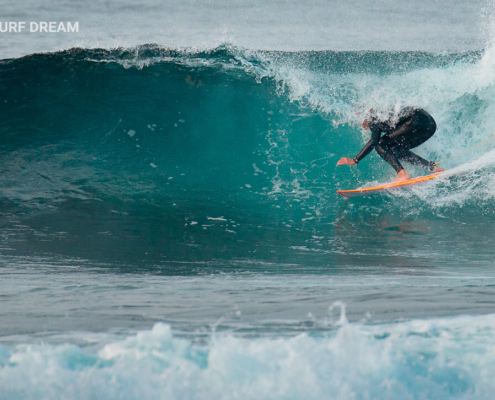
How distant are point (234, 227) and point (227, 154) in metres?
2.73

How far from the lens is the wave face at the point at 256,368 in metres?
1.70

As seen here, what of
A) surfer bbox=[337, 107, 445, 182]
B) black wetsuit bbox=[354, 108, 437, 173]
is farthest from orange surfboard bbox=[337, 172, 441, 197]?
black wetsuit bbox=[354, 108, 437, 173]

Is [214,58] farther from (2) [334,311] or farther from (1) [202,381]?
(1) [202,381]

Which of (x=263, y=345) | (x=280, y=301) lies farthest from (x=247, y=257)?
(x=263, y=345)

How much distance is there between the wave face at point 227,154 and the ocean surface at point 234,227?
0.13 feet

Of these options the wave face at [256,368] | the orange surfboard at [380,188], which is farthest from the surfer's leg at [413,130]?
the wave face at [256,368]

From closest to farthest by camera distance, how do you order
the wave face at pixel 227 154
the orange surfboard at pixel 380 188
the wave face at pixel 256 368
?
1. the wave face at pixel 256 368
2. the wave face at pixel 227 154
3. the orange surfboard at pixel 380 188

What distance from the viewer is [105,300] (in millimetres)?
2809

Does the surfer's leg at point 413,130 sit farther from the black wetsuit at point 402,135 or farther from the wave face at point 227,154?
the wave face at point 227,154

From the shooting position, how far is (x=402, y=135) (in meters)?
6.30

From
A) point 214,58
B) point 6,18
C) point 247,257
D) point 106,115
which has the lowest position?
point 247,257

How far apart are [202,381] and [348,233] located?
373cm

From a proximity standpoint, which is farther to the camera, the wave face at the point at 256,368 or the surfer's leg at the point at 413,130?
the surfer's leg at the point at 413,130

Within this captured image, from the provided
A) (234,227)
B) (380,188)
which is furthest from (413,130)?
(234,227)
